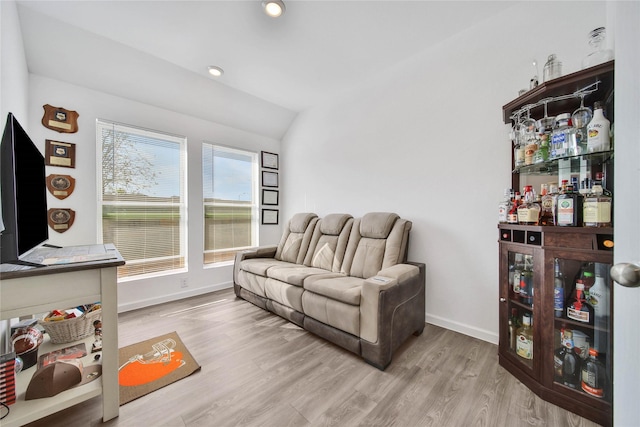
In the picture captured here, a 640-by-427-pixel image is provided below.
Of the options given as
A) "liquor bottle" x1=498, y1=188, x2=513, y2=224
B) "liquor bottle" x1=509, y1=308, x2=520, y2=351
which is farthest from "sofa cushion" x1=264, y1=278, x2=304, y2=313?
"liquor bottle" x1=498, y1=188, x2=513, y2=224

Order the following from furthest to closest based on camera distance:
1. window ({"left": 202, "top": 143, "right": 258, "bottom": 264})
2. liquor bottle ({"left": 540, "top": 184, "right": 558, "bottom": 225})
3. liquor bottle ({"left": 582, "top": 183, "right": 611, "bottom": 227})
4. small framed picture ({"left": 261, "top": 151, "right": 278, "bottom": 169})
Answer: small framed picture ({"left": 261, "top": 151, "right": 278, "bottom": 169}) → window ({"left": 202, "top": 143, "right": 258, "bottom": 264}) → liquor bottle ({"left": 540, "top": 184, "right": 558, "bottom": 225}) → liquor bottle ({"left": 582, "top": 183, "right": 611, "bottom": 227})

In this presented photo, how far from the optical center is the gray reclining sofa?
1.70m

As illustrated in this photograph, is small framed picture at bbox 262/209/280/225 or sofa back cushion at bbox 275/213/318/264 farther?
small framed picture at bbox 262/209/280/225

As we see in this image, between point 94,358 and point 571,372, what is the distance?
284cm

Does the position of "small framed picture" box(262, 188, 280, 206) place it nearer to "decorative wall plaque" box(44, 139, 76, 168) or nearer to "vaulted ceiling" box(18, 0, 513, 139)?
"vaulted ceiling" box(18, 0, 513, 139)

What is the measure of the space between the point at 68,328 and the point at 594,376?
3214 mm

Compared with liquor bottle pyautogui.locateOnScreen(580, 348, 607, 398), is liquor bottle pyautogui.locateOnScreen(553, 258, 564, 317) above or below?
above

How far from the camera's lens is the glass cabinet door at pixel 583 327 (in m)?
1.23

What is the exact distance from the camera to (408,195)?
8.30 ft

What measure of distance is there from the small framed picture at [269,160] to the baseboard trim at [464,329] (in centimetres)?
313

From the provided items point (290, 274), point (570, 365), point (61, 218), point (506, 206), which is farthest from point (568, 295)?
point (61, 218)

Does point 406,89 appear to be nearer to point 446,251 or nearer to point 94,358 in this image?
point 446,251

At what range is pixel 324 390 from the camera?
1469 millimetres

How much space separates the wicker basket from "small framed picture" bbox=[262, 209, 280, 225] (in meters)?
2.44
